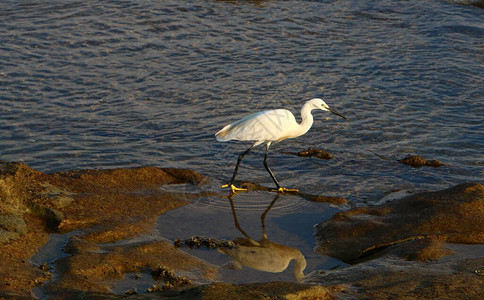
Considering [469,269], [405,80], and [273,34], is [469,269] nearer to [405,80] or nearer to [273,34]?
[405,80]

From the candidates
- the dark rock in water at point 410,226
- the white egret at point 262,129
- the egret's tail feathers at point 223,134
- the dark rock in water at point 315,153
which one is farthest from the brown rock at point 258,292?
the dark rock in water at point 315,153

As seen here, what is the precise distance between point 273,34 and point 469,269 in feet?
31.2

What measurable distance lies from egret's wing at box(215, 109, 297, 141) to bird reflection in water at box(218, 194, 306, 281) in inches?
63.6

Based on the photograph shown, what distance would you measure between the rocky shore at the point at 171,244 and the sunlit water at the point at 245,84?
1081 millimetres

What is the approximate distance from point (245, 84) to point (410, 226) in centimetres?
566

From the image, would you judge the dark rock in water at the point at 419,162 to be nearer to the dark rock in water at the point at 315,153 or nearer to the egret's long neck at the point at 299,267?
the dark rock in water at the point at 315,153

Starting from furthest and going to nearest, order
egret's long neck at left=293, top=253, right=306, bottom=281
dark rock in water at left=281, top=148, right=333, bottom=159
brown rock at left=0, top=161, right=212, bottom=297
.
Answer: dark rock in water at left=281, top=148, right=333, bottom=159 < egret's long neck at left=293, top=253, right=306, bottom=281 < brown rock at left=0, top=161, right=212, bottom=297

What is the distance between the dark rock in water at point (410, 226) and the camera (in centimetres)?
594

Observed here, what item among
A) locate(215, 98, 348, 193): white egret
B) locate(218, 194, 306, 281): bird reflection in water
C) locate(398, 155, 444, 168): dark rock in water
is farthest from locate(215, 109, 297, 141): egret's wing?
locate(398, 155, 444, 168): dark rock in water

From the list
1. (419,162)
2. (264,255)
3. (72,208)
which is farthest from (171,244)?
(419,162)

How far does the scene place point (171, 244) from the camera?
6059 millimetres

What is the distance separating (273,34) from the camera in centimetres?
1396

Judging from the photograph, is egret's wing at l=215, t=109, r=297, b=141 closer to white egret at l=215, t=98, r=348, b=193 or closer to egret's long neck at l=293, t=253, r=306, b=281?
white egret at l=215, t=98, r=348, b=193

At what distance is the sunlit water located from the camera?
28.7 feet
